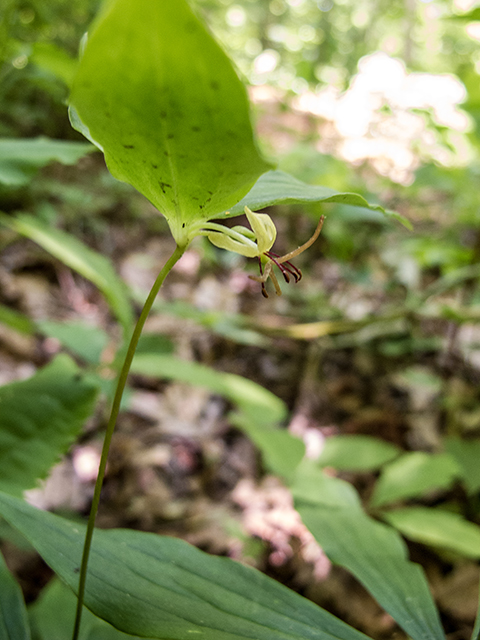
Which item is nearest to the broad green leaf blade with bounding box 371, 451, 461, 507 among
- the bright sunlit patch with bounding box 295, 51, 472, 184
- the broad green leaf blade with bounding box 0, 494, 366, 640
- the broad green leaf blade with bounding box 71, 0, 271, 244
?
the broad green leaf blade with bounding box 0, 494, 366, 640

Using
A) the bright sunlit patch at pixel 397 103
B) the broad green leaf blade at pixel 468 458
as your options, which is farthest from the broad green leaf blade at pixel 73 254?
the bright sunlit patch at pixel 397 103

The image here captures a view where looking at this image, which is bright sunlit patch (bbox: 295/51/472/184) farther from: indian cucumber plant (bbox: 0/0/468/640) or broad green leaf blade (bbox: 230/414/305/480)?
indian cucumber plant (bbox: 0/0/468/640)

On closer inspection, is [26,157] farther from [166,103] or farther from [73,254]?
[166,103]

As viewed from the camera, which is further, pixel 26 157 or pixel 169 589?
pixel 26 157

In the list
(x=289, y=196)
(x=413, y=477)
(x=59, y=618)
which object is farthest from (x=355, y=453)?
(x=289, y=196)

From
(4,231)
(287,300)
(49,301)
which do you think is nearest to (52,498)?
(49,301)

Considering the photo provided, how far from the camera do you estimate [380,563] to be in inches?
20.1

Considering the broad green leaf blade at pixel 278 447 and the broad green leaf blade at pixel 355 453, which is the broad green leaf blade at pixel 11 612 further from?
the broad green leaf blade at pixel 355 453

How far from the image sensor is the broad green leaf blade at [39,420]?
0.57 m

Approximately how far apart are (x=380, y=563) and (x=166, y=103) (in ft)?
1.84

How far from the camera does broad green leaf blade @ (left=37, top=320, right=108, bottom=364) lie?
1.02 metres

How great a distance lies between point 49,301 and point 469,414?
5.77 feet

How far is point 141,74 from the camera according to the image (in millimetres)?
214

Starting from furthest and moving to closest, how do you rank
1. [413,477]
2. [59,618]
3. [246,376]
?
[246,376] → [413,477] → [59,618]
